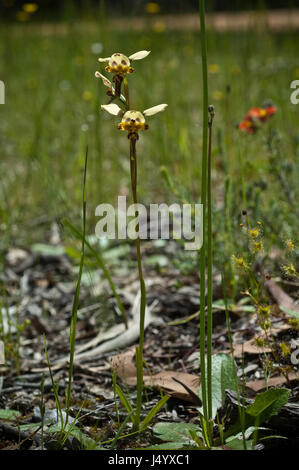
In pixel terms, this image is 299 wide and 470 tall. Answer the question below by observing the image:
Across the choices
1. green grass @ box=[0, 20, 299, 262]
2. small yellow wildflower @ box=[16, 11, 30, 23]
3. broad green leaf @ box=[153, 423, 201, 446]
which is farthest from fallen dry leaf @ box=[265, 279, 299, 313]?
small yellow wildflower @ box=[16, 11, 30, 23]

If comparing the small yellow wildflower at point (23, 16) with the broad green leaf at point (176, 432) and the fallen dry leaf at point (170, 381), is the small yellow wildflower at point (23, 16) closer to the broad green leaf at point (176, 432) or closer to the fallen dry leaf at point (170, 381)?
the fallen dry leaf at point (170, 381)

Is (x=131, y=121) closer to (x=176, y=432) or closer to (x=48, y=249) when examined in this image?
(x=176, y=432)

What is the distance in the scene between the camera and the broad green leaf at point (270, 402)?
82cm

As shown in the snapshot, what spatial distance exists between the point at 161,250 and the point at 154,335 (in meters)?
0.56

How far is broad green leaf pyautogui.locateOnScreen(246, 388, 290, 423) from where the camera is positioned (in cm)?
82

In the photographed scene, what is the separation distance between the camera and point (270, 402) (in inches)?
32.3

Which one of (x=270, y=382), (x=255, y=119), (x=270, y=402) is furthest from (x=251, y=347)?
(x=255, y=119)

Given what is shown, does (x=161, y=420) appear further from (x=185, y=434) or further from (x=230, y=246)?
(x=230, y=246)

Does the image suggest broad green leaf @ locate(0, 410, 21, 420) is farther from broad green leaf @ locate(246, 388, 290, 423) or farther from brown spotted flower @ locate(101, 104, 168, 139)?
brown spotted flower @ locate(101, 104, 168, 139)

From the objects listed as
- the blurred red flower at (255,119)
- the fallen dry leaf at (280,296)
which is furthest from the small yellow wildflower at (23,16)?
the fallen dry leaf at (280,296)

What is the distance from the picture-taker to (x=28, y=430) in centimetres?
95
